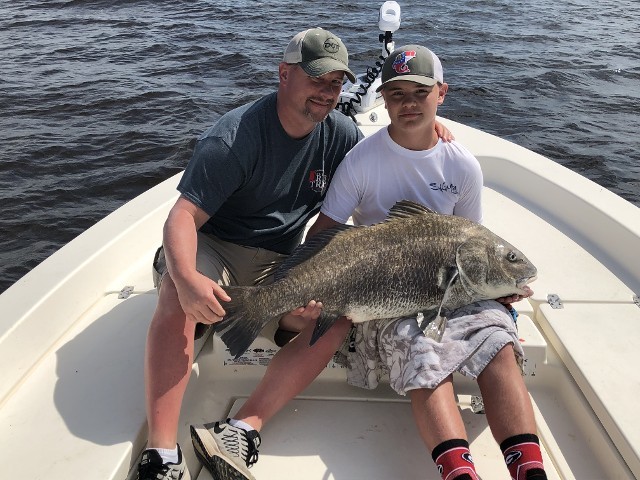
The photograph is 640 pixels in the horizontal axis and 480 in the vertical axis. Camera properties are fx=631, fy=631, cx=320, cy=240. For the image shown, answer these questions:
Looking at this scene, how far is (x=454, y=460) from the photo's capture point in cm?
227

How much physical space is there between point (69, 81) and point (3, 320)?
29.1 ft

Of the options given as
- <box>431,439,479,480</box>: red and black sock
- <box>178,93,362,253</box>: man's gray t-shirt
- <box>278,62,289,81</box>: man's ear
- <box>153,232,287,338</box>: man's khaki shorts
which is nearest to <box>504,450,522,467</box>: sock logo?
<box>431,439,479,480</box>: red and black sock

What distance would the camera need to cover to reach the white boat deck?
254cm

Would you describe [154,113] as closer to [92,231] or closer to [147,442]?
[92,231]

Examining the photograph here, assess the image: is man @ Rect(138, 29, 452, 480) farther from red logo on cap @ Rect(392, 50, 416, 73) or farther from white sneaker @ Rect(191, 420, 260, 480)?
red logo on cap @ Rect(392, 50, 416, 73)

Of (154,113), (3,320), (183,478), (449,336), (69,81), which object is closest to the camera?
(183,478)

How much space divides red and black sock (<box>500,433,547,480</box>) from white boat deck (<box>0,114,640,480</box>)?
26 centimetres

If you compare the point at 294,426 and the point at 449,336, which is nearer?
the point at 449,336

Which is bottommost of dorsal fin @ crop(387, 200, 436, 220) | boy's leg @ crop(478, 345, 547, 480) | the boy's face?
boy's leg @ crop(478, 345, 547, 480)

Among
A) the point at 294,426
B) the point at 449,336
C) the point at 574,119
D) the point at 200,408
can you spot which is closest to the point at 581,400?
the point at 449,336

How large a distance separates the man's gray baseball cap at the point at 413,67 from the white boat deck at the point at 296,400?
127cm

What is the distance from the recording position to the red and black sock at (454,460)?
2.24 m

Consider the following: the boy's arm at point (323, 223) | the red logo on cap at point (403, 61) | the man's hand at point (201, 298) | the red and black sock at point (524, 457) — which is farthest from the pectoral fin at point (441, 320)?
the red logo on cap at point (403, 61)

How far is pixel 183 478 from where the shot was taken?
2.40 m
